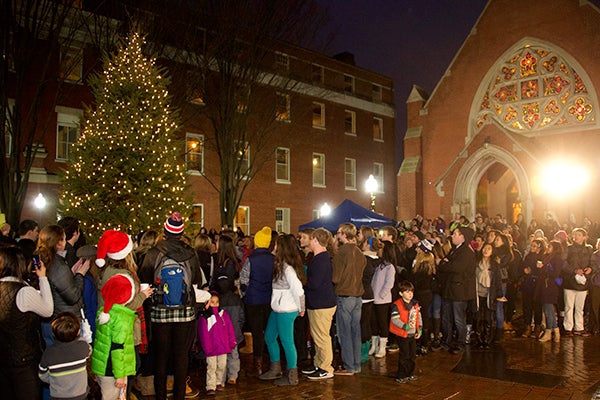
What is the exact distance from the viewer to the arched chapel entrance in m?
22.2

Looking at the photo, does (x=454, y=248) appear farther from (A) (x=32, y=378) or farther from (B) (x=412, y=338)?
(A) (x=32, y=378)

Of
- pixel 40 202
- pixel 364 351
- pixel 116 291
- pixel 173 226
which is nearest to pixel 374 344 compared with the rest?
pixel 364 351

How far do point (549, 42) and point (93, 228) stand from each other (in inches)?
860

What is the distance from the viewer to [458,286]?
29.3 ft

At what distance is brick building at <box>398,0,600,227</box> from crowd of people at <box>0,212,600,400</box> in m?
11.4

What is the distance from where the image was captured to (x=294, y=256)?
7.14 meters

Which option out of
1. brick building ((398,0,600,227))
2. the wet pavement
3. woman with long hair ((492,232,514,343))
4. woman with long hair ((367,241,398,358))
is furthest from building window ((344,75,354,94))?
the wet pavement

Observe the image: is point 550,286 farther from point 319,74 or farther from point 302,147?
point 319,74

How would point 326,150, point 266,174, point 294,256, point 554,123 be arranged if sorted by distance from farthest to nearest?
1. point 326,150
2. point 266,174
3. point 554,123
4. point 294,256

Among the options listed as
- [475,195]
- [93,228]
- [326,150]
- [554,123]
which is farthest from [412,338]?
[326,150]

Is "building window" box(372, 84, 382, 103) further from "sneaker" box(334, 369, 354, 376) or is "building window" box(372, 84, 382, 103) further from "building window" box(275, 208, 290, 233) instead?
"sneaker" box(334, 369, 354, 376)

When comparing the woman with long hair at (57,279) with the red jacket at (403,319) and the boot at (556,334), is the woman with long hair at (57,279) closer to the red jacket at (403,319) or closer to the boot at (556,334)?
the red jacket at (403,319)

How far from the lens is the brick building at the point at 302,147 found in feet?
68.3

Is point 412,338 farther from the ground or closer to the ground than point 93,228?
closer to the ground
